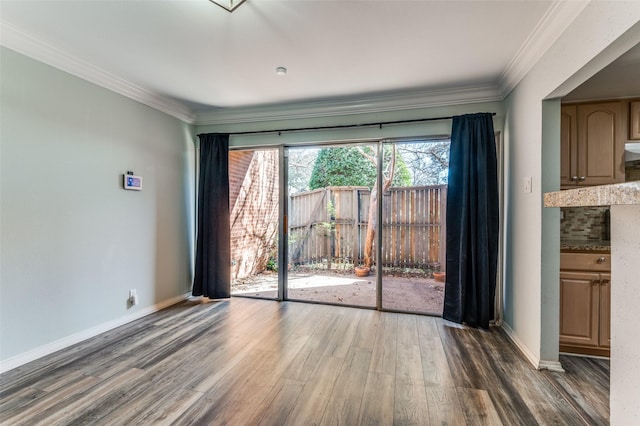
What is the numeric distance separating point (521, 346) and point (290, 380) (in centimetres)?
191

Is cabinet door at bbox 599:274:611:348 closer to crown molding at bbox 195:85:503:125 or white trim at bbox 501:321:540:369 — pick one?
white trim at bbox 501:321:540:369

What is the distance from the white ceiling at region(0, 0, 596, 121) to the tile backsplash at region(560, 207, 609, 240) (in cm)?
136

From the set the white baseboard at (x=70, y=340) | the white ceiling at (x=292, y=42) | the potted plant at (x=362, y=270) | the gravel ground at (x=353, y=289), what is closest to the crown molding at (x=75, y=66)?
the white ceiling at (x=292, y=42)

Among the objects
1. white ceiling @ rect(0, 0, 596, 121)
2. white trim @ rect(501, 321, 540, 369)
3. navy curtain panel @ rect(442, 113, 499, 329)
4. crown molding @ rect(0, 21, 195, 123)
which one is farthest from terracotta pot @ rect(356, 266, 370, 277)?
crown molding @ rect(0, 21, 195, 123)

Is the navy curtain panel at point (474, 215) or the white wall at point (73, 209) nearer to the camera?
the white wall at point (73, 209)

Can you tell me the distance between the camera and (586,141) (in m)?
2.48

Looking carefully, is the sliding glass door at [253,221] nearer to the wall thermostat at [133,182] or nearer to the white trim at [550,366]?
the wall thermostat at [133,182]

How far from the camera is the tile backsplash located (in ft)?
8.47

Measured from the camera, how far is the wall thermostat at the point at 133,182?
9.25ft

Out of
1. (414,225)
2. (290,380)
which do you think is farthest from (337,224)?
(290,380)

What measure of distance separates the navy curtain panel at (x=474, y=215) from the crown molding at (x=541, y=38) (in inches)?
15.2

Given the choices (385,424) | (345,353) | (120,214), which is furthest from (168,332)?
(385,424)

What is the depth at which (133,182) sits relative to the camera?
9.47ft

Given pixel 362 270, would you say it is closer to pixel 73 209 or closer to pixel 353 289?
pixel 353 289
